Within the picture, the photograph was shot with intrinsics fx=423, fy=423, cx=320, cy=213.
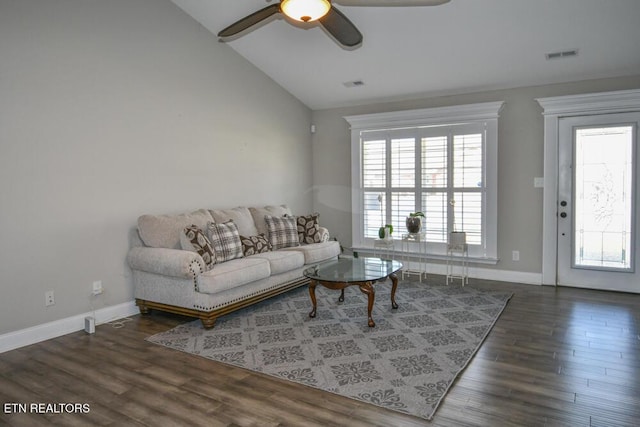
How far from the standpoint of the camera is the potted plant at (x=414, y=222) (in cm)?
554

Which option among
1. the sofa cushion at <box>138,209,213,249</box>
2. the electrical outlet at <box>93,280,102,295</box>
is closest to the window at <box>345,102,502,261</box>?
the sofa cushion at <box>138,209,213,249</box>

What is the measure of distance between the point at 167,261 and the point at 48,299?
99 cm

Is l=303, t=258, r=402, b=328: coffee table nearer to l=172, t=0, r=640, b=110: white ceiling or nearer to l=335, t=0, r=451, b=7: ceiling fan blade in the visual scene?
l=335, t=0, r=451, b=7: ceiling fan blade

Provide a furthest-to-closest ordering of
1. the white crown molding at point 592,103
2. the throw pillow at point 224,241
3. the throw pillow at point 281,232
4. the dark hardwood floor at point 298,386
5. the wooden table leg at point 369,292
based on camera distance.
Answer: the throw pillow at point 281,232
the white crown molding at point 592,103
the throw pillow at point 224,241
the wooden table leg at point 369,292
the dark hardwood floor at point 298,386

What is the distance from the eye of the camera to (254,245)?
4773 millimetres

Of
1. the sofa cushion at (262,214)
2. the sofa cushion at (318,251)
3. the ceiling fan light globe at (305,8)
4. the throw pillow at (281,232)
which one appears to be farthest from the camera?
the sofa cushion at (262,214)

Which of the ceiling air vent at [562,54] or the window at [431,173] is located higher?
the ceiling air vent at [562,54]

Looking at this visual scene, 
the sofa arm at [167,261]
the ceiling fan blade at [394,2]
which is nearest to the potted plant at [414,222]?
the sofa arm at [167,261]

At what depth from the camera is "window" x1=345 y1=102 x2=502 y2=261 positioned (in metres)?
5.40

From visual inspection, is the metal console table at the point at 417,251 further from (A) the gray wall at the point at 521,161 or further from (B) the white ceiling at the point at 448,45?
(B) the white ceiling at the point at 448,45

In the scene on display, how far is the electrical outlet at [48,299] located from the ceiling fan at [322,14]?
2594 mm

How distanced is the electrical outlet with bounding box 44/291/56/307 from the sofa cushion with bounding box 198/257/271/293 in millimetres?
1212

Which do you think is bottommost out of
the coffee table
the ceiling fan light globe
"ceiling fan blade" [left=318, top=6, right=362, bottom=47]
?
the coffee table

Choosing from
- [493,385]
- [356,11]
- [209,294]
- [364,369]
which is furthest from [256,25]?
[493,385]
